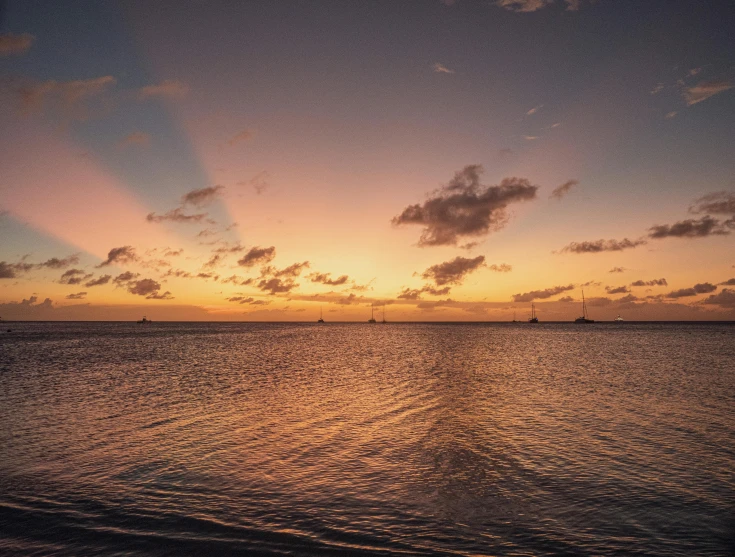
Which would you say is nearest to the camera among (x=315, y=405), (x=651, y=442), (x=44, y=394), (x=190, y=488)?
(x=190, y=488)

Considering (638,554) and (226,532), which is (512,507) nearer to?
(638,554)

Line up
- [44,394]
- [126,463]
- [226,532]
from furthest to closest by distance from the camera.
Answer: [44,394] < [126,463] < [226,532]

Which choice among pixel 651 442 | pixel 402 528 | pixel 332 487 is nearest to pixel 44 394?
pixel 332 487

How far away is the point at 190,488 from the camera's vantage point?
17328mm

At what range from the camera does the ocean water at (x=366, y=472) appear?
13.5 meters

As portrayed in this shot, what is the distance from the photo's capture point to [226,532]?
13.8m

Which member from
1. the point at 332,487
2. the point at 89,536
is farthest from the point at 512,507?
the point at 89,536

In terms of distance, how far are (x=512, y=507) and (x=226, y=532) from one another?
9.61 metres

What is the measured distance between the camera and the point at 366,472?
19328mm

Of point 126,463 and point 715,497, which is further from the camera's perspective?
point 126,463

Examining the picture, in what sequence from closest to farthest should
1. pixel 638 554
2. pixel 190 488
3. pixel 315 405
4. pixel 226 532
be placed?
pixel 638 554 < pixel 226 532 < pixel 190 488 < pixel 315 405

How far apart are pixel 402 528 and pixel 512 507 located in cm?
433

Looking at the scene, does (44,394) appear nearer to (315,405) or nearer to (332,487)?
(315,405)

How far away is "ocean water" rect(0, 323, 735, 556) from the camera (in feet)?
44.4
